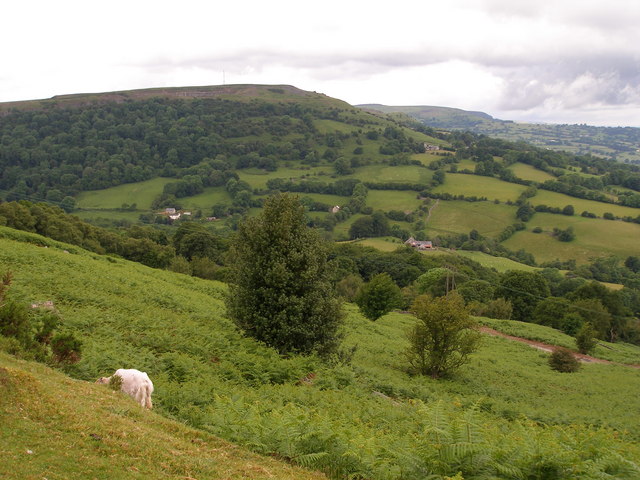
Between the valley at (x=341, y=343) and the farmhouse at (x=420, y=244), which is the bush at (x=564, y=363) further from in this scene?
the farmhouse at (x=420, y=244)

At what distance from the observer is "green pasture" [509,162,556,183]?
524ft

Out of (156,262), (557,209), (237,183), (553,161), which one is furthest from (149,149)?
(553,161)

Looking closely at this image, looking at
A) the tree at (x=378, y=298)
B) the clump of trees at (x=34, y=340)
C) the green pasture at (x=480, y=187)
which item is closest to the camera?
the clump of trees at (x=34, y=340)

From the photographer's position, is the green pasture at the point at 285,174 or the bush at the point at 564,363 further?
the green pasture at the point at 285,174

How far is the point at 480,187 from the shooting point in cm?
15062

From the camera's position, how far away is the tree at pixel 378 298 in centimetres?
4362

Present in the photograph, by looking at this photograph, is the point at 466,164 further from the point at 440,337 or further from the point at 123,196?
the point at 440,337

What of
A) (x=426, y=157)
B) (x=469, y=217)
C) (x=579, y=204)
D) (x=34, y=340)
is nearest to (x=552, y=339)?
(x=34, y=340)

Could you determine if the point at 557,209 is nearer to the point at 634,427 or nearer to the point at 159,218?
the point at 159,218

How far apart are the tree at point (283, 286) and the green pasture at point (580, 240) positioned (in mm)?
109868

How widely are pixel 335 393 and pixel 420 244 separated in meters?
104

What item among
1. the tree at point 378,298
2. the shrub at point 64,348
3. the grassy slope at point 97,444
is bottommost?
the tree at point 378,298

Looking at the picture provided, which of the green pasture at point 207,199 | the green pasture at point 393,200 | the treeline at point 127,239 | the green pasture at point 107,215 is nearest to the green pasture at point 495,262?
the green pasture at point 393,200

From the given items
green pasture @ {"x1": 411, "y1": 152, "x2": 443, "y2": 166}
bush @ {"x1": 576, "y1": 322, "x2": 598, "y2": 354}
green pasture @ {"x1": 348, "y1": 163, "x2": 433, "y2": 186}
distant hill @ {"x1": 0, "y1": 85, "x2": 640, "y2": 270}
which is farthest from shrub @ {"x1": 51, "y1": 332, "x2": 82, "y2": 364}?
green pasture @ {"x1": 411, "y1": 152, "x2": 443, "y2": 166}
